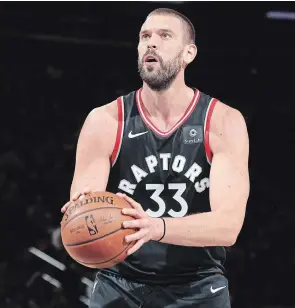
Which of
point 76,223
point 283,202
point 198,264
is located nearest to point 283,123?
point 283,202

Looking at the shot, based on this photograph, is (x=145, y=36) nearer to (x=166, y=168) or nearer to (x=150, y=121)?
(x=150, y=121)

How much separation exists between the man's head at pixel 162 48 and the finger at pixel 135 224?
889 millimetres

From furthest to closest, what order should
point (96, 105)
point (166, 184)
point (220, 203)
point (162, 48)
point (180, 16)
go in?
1. point (96, 105)
2. point (180, 16)
3. point (162, 48)
4. point (166, 184)
5. point (220, 203)

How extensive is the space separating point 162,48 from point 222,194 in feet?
2.46

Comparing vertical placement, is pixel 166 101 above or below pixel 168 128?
above

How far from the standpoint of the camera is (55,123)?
18.9 feet

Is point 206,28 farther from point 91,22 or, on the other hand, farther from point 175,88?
point 175,88

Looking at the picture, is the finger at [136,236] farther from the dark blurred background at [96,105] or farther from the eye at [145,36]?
the dark blurred background at [96,105]

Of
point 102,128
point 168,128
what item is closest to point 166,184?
point 168,128

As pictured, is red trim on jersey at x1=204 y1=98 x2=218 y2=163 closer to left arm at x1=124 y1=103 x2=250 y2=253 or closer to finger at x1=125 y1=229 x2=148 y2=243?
left arm at x1=124 y1=103 x2=250 y2=253

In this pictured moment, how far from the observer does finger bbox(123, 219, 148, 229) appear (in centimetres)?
237

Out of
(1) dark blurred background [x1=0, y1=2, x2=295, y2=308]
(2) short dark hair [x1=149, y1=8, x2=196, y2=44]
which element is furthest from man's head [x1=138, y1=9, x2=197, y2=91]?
(1) dark blurred background [x1=0, y1=2, x2=295, y2=308]

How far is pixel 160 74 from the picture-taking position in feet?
10.0

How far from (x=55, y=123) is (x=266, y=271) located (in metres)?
2.20
